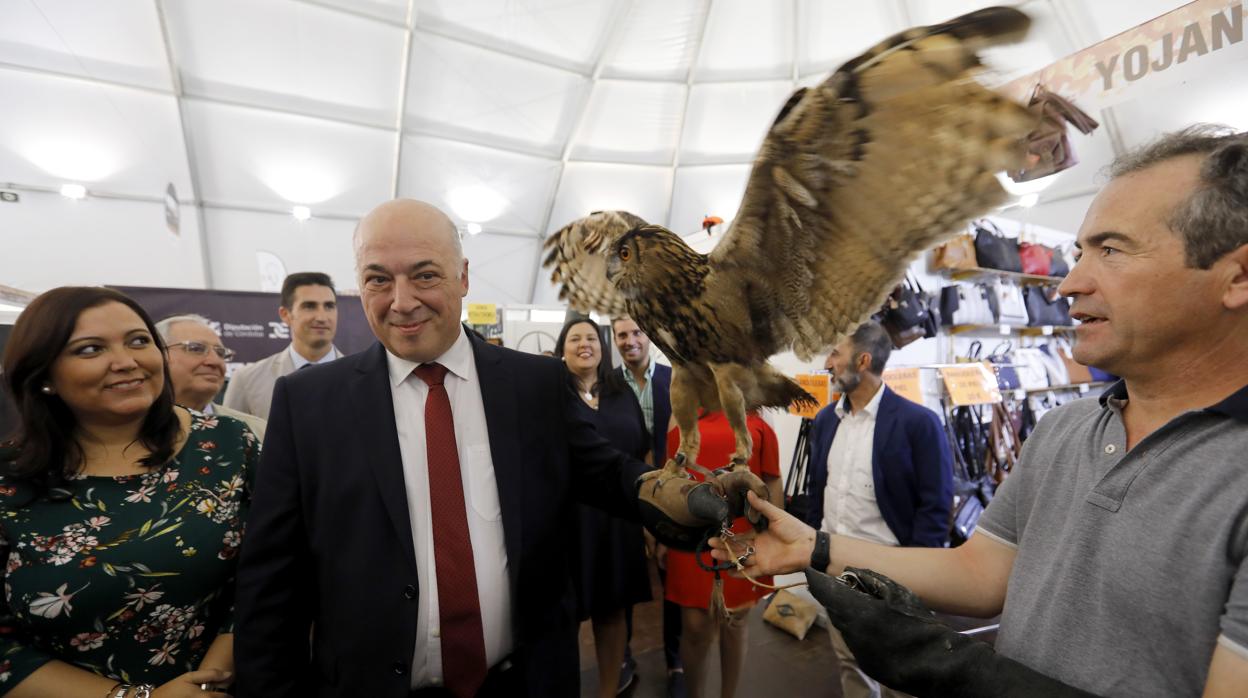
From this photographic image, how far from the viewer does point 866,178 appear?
0.95 meters

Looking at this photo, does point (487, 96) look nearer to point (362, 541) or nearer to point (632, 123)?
point (632, 123)

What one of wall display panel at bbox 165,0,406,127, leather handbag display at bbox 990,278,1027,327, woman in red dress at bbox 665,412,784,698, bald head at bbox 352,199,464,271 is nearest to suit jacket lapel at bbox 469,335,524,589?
bald head at bbox 352,199,464,271

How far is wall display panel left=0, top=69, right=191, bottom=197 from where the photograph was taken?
5.96m

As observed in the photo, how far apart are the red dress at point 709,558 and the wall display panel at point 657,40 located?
7920 mm

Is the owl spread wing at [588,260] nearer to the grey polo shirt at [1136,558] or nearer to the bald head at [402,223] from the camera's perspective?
the bald head at [402,223]

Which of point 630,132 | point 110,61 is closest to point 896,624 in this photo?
point 630,132

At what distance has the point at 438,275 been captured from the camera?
113 centimetres

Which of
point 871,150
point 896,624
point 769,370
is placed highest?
point 871,150

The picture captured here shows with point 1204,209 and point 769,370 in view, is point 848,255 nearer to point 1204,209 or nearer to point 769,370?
point 769,370

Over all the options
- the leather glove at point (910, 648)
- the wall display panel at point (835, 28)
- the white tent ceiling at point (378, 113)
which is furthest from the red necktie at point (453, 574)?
the wall display panel at point (835, 28)

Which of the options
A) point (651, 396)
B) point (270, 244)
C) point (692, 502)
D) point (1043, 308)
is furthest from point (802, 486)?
point (270, 244)

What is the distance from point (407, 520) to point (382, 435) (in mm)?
207

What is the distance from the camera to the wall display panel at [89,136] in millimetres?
5965

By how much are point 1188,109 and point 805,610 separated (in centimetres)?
737
